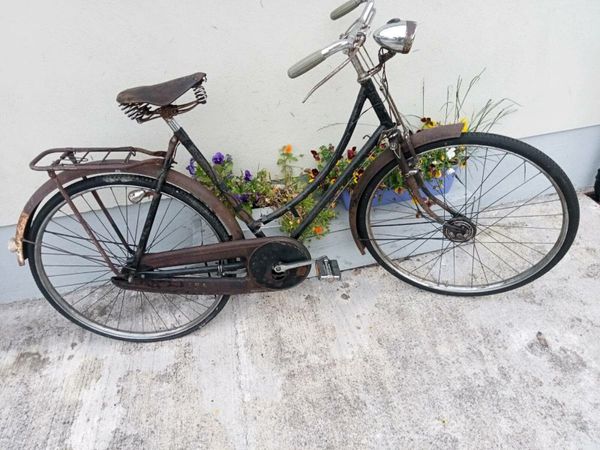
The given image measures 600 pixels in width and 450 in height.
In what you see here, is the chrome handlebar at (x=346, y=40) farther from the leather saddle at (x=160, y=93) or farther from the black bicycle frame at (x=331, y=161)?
the leather saddle at (x=160, y=93)

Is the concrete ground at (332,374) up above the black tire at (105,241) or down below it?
below

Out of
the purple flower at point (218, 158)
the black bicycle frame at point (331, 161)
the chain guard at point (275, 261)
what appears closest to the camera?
the black bicycle frame at point (331, 161)

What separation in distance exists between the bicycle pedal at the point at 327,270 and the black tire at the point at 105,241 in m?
0.56

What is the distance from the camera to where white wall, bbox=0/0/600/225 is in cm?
217

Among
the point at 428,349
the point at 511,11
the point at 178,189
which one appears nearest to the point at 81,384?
the point at 178,189

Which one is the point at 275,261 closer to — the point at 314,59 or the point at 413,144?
the point at 413,144

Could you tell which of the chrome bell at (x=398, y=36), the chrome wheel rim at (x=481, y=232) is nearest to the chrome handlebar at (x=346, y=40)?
the chrome bell at (x=398, y=36)

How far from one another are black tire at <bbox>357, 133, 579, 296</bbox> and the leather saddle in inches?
40.0

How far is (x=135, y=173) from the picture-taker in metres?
2.04

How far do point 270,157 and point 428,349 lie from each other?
4.84 ft

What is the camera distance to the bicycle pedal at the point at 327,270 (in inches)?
95.5

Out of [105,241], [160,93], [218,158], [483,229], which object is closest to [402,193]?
[483,229]

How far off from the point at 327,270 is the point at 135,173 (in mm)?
1143

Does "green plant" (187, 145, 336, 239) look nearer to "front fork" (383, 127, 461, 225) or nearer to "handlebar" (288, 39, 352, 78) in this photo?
"front fork" (383, 127, 461, 225)
